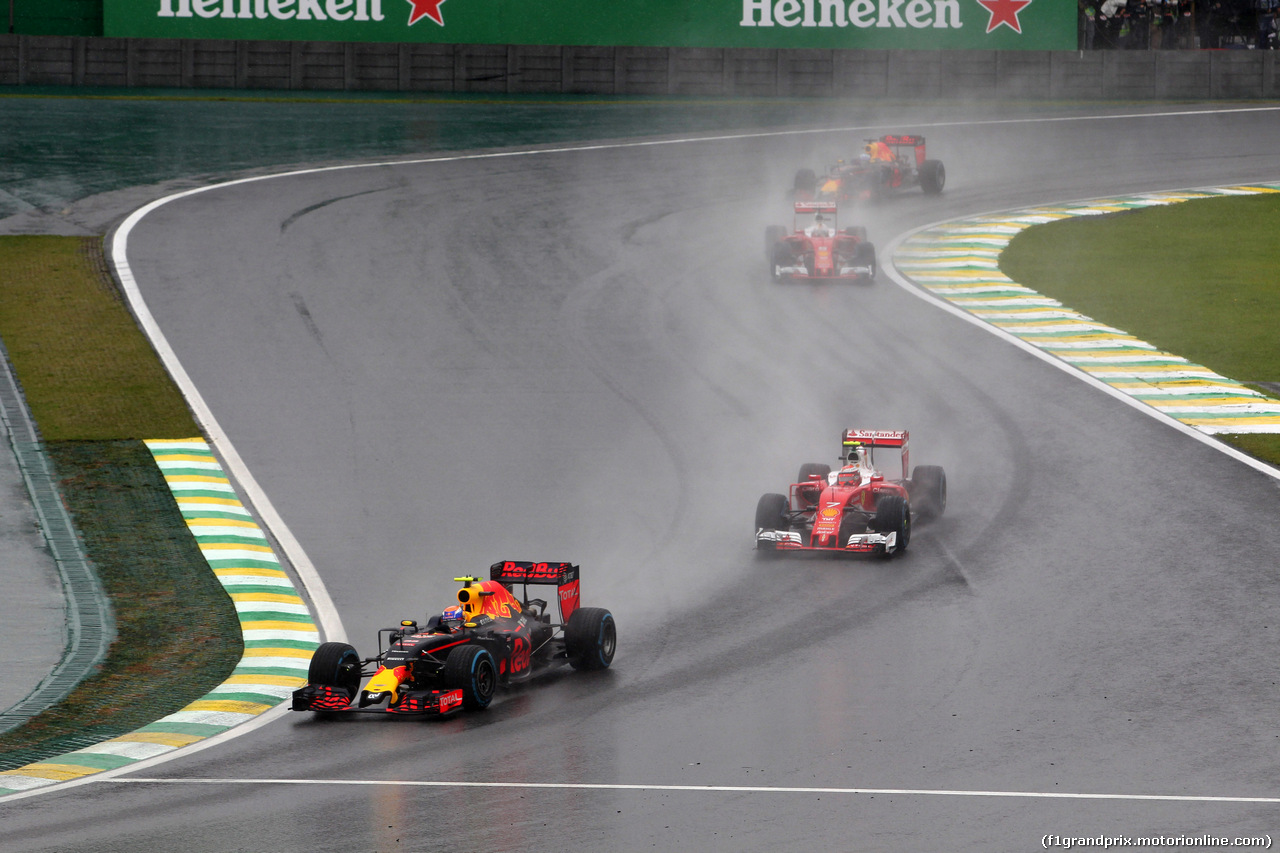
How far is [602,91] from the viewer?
56.5m

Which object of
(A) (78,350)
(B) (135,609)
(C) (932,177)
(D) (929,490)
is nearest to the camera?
(B) (135,609)

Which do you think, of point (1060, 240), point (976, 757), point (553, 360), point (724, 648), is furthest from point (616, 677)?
point (1060, 240)

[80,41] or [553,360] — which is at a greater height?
[80,41]

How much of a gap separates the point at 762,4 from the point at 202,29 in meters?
18.5

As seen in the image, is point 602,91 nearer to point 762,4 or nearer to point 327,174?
point 762,4

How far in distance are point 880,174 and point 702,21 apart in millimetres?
15885

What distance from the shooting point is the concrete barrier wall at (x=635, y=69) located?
54969 mm

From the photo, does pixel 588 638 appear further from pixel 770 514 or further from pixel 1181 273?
pixel 1181 273

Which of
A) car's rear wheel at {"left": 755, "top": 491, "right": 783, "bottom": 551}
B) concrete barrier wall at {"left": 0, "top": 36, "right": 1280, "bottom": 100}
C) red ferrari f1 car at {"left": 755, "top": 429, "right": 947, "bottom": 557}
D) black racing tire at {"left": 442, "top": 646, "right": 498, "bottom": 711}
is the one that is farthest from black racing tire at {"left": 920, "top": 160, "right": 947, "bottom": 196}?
black racing tire at {"left": 442, "top": 646, "right": 498, "bottom": 711}

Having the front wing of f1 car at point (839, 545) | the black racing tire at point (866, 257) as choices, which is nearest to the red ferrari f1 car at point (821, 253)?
the black racing tire at point (866, 257)

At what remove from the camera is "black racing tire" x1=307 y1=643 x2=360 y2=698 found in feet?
51.6

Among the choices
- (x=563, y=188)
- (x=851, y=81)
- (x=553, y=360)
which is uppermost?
(x=851, y=81)

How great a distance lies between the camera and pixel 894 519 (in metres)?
20.5

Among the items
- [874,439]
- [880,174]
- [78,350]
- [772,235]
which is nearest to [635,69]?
[880,174]
